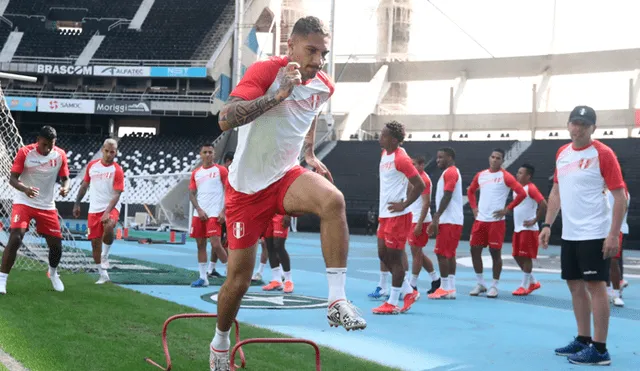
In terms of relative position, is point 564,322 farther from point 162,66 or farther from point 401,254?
point 162,66

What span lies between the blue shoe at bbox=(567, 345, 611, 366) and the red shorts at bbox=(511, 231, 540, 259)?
18.5ft

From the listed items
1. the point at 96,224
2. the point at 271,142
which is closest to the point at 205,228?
the point at 96,224

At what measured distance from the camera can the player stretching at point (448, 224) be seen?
35.8 feet

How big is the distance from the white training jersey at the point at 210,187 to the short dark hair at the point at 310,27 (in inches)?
296

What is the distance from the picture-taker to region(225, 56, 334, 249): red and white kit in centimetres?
457

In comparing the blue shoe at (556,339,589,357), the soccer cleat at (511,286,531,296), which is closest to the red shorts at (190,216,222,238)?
the soccer cleat at (511,286,531,296)

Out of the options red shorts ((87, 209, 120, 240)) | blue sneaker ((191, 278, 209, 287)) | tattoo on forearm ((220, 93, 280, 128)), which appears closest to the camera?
tattoo on forearm ((220, 93, 280, 128))

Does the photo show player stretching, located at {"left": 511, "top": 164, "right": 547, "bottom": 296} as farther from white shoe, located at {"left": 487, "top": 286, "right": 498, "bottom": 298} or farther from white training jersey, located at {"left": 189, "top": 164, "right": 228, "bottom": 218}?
→ white training jersey, located at {"left": 189, "top": 164, "right": 228, "bottom": 218}

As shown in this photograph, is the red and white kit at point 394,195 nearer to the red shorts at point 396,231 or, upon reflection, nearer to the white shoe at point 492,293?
the red shorts at point 396,231

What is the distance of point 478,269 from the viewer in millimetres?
11703

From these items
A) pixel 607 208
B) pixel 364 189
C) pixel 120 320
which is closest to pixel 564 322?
pixel 607 208

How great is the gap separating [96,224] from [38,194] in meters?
1.91

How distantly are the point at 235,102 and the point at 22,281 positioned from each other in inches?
295

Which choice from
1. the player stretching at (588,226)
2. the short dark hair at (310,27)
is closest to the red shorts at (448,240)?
the player stretching at (588,226)
